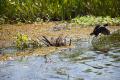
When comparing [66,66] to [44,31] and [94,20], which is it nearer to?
[44,31]

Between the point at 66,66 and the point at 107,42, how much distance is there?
2465 mm

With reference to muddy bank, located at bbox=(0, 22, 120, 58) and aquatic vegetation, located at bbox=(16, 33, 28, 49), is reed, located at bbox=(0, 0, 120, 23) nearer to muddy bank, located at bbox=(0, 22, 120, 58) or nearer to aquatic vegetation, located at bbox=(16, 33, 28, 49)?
muddy bank, located at bbox=(0, 22, 120, 58)

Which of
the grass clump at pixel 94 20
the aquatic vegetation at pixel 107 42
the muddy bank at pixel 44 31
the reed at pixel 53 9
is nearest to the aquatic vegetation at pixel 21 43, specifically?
the muddy bank at pixel 44 31

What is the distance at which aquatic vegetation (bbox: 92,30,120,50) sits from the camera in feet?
28.5

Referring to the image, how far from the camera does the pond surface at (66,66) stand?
629 centimetres

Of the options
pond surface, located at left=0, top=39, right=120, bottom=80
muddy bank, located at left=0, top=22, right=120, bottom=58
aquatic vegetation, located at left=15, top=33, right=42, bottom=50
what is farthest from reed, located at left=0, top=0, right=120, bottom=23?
pond surface, located at left=0, top=39, right=120, bottom=80

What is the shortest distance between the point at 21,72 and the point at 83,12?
6397 mm

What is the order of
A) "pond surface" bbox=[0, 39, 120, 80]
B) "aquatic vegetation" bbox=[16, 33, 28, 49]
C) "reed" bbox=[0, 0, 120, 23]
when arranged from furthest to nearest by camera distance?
"reed" bbox=[0, 0, 120, 23] → "aquatic vegetation" bbox=[16, 33, 28, 49] → "pond surface" bbox=[0, 39, 120, 80]

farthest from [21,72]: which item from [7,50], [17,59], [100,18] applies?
[100,18]

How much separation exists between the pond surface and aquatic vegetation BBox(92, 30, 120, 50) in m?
0.46

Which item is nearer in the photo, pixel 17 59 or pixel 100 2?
pixel 17 59

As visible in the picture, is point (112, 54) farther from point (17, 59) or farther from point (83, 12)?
point (83, 12)

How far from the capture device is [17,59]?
763 centimetres

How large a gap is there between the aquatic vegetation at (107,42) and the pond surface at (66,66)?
0.46 meters
